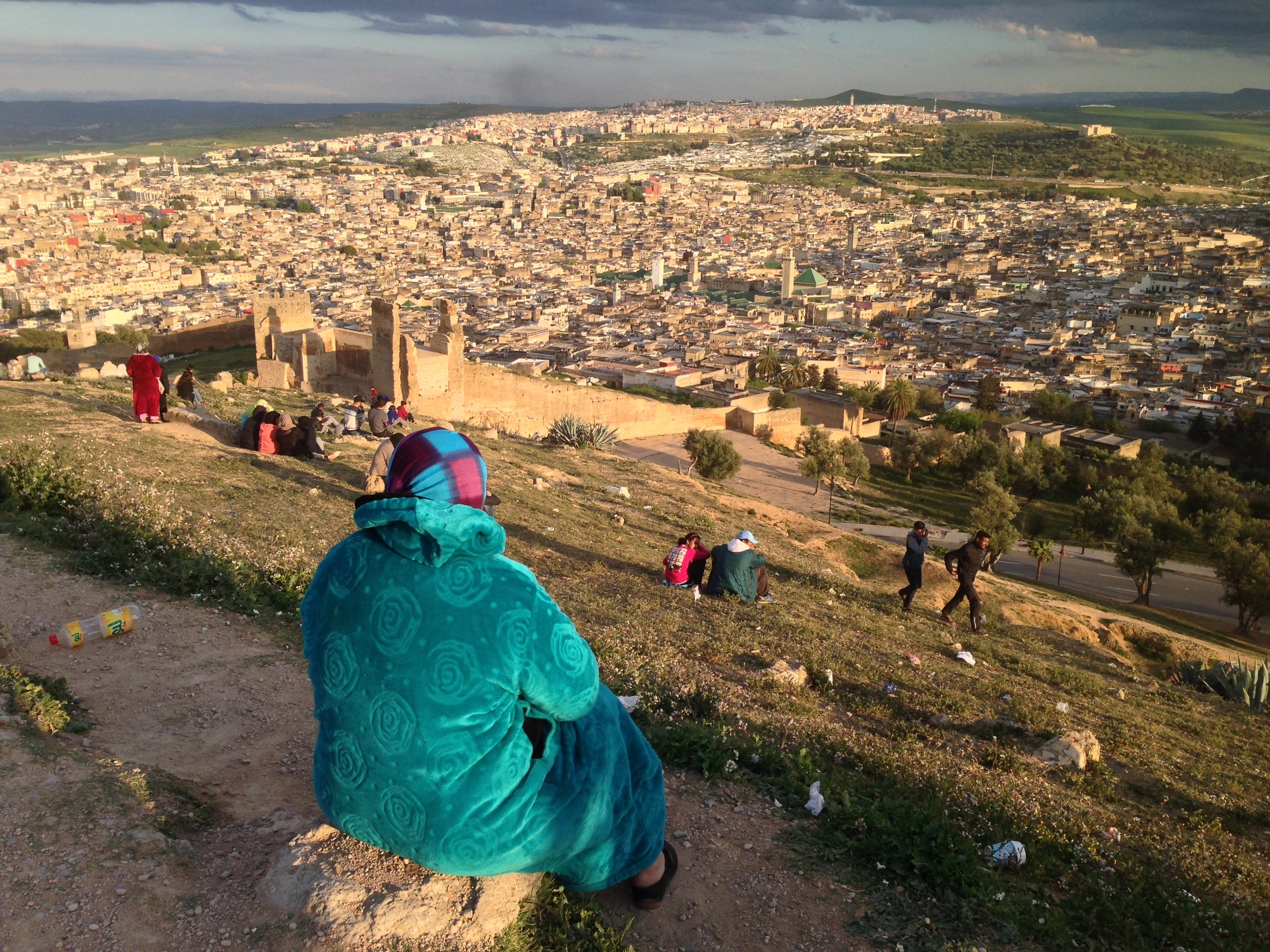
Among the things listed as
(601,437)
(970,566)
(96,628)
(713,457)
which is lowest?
(713,457)

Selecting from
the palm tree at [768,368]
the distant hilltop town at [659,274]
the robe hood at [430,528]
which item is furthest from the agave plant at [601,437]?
the palm tree at [768,368]

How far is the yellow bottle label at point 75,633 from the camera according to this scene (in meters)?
4.14

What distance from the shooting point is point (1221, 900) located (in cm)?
326

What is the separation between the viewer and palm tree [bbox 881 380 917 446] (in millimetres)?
34219

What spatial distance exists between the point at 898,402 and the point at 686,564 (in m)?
28.5

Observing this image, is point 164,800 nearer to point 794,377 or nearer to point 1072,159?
point 794,377

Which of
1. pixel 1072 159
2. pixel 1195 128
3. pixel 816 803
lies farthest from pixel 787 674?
pixel 1195 128

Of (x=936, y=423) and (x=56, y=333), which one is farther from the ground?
(x=56, y=333)

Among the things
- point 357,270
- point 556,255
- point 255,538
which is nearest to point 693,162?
point 556,255

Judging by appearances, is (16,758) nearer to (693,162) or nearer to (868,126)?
(693,162)

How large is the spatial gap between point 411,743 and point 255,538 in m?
4.11

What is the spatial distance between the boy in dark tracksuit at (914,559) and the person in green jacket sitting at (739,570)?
5.30ft

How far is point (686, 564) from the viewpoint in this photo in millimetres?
7238

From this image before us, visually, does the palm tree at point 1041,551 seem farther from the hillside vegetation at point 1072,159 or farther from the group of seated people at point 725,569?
the hillside vegetation at point 1072,159
